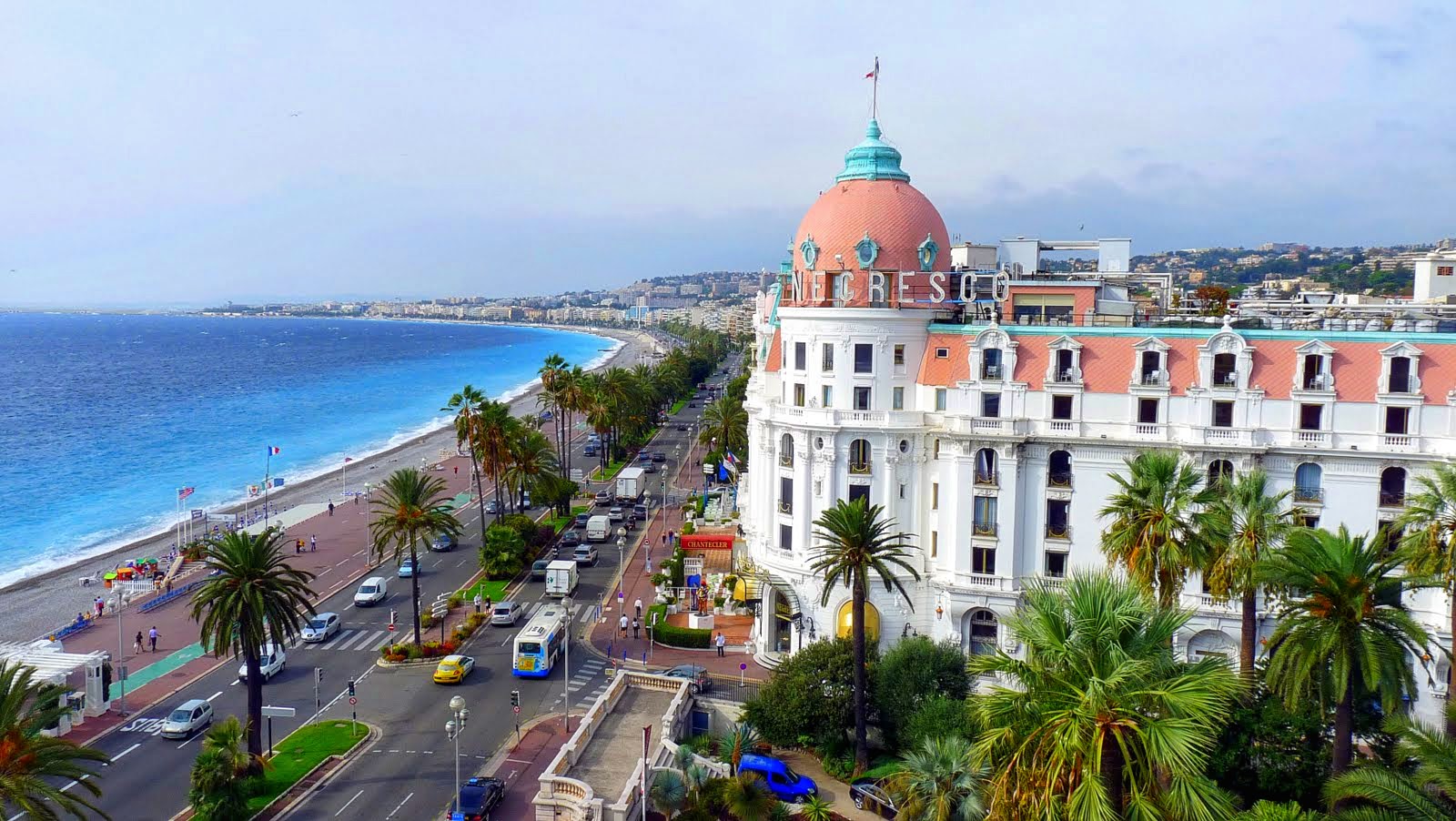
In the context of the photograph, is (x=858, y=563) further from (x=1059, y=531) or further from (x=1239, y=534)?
(x=1239, y=534)

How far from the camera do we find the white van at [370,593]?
62188 millimetres

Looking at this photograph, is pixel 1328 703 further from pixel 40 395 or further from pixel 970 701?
pixel 40 395

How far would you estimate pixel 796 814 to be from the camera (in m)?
35.8

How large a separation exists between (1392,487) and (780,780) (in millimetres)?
29672

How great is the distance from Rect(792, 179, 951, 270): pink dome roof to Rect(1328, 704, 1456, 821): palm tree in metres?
30.4

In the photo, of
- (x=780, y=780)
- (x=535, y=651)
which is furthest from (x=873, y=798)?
(x=535, y=651)

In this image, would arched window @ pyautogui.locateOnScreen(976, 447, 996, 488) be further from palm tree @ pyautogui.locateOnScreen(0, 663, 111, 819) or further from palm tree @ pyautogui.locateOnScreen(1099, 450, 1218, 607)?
palm tree @ pyautogui.locateOnScreen(0, 663, 111, 819)

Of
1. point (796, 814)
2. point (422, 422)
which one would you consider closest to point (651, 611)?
point (796, 814)

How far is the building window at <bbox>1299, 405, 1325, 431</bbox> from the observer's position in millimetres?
42625

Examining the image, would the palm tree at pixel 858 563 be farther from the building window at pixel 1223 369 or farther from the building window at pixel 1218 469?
the building window at pixel 1223 369

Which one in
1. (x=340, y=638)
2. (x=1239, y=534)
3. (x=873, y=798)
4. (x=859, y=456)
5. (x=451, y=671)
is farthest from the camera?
(x=340, y=638)

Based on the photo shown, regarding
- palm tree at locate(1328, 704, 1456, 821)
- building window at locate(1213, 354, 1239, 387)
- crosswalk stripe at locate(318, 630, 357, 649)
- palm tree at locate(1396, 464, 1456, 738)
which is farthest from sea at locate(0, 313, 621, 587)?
palm tree at locate(1396, 464, 1456, 738)

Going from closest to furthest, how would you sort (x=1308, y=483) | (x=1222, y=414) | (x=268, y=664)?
(x=1308, y=483), (x=1222, y=414), (x=268, y=664)

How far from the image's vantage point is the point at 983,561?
4700 cm
